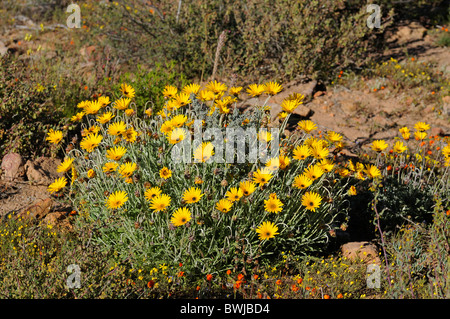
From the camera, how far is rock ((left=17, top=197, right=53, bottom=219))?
3.91 meters

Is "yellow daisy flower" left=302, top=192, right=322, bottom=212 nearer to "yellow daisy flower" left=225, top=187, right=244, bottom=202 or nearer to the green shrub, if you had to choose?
"yellow daisy flower" left=225, top=187, right=244, bottom=202

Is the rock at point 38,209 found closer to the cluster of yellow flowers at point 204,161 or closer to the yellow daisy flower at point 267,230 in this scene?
the cluster of yellow flowers at point 204,161

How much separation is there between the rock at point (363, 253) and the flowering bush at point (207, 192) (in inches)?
11.8

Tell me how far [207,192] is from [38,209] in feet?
→ 5.95

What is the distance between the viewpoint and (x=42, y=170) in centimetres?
446

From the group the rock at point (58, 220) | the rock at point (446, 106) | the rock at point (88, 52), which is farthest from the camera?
the rock at point (88, 52)

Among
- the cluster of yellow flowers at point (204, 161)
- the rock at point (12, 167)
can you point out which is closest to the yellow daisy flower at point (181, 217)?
the cluster of yellow flowers at point (204, 161)

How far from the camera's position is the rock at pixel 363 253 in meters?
3.49

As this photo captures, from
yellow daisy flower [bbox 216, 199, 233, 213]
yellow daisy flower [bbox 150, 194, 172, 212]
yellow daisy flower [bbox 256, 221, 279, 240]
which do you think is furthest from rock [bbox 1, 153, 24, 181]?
yellow daisy flower [bbox 256, 221, 279, 240]

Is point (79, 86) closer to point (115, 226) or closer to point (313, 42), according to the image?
point (115, 226)

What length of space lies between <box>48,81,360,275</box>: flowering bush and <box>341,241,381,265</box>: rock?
30 cm

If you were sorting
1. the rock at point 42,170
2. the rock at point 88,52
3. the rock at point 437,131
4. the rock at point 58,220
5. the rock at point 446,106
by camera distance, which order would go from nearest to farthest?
the rock at point 58,220 < the rock at point 42,170 < the rock at point 437,131 < the rock at point 446,106 < the rock at point 88,52

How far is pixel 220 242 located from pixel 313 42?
3.72m

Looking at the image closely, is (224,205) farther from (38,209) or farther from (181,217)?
(38,209)
